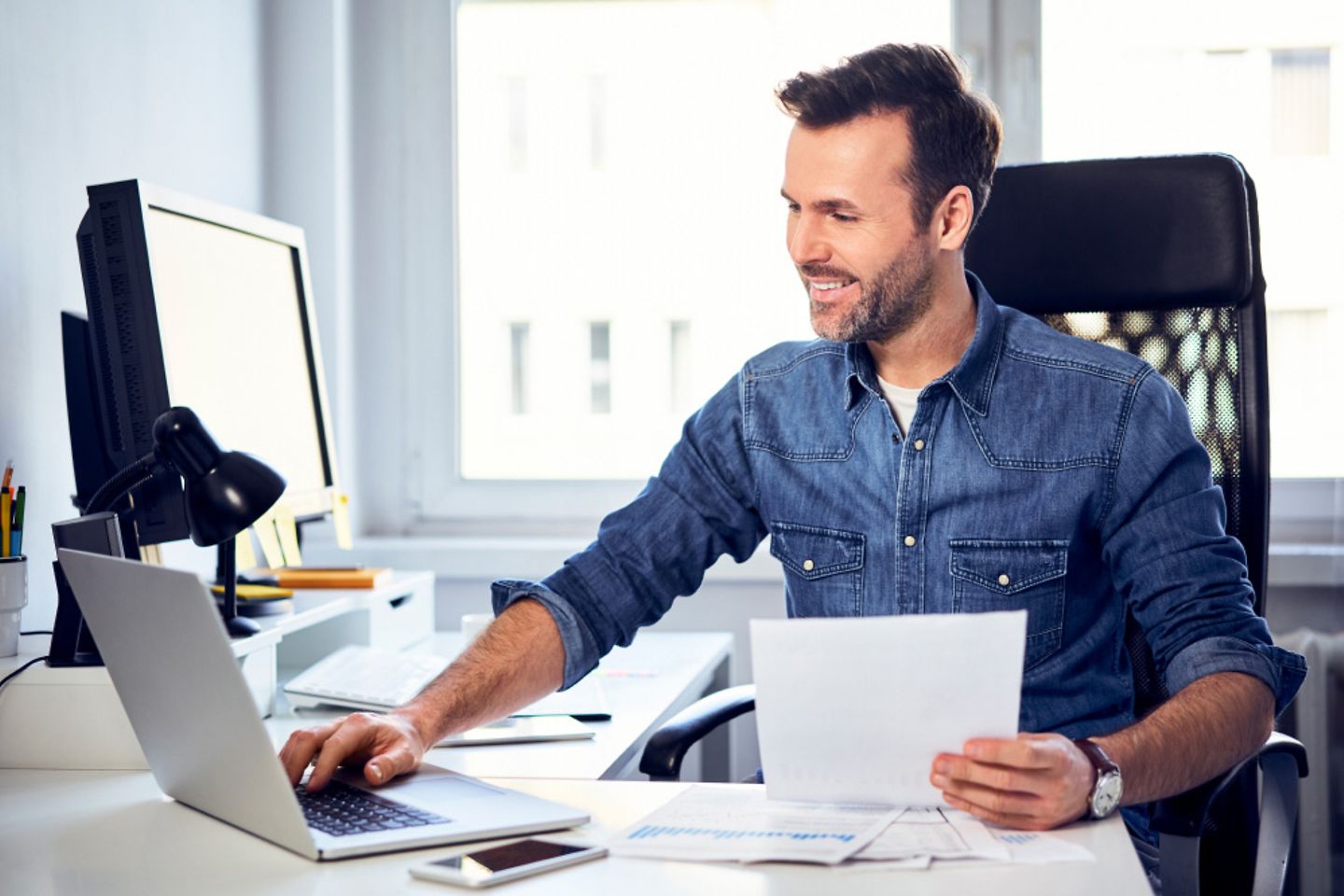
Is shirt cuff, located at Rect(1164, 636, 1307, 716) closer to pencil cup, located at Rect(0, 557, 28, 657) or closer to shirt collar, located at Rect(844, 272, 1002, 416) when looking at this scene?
shirt collar, located at Rect(844, 272, 1002, 416)

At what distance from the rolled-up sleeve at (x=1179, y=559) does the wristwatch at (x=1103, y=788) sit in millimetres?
256

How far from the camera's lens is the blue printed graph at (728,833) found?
2.97 feet

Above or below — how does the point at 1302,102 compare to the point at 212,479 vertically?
above

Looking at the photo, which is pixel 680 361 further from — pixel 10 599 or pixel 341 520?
pixel 10 599

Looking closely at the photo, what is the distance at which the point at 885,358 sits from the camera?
146 cm

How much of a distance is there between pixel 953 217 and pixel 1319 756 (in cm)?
117

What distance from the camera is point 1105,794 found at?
0.96 metres

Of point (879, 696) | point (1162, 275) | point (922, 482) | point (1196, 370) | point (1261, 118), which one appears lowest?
point (879, 696)

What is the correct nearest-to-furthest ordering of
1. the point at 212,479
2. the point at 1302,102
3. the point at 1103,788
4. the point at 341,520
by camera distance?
the point at 1103,788, the point at 212,479, the point at 341,520, the point at 1302,102

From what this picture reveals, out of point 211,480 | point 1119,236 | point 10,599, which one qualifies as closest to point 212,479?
point 211,480

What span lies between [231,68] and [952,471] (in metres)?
1.39

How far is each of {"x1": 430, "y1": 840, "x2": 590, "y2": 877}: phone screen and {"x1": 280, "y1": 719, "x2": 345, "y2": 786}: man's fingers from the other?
0.73 ft

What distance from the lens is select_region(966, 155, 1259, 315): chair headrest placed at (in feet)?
4.77

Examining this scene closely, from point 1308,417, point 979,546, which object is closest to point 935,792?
point 979,546
